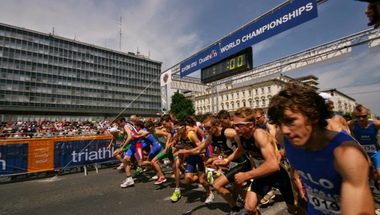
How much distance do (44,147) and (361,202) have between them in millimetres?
9269

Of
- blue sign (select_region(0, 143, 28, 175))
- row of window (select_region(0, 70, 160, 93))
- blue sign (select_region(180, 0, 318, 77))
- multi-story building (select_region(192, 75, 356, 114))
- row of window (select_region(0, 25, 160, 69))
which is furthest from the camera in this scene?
multi-story building (select_region(192, 75, 356, 114))

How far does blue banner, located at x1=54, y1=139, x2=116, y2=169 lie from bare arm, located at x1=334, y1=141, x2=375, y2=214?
9.17 metres

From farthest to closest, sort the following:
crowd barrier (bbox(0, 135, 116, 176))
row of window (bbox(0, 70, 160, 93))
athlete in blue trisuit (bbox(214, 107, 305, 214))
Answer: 1. row of window (bbox(0, 70, 160, 93))
2. crowd barrier (bbox(0, 135, 116, 176))
3. athlete in blue trisuit (bbox(214, 107, 305, 214))

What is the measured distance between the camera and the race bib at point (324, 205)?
1339mm

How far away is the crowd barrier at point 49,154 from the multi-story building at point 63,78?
4899 cm

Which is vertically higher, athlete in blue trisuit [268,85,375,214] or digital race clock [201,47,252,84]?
digital race clock [201,47,252,84]

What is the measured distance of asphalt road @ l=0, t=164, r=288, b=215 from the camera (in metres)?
3.92

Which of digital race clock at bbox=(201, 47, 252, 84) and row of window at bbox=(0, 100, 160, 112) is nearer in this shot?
digital race clock at bbox=(201, 47, 252, 84)

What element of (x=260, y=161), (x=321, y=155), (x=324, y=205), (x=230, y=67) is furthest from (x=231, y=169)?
(x=230, y=67)

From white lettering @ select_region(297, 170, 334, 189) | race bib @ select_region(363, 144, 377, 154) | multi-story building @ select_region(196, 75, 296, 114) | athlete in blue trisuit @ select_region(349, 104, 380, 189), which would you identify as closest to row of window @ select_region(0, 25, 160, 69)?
multi-story building @ select_region(196, 75, 296, 114)

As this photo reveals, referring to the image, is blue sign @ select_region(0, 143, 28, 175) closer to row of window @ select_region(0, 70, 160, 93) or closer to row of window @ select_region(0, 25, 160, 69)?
row of window @ select_region(0, 70, 160, 93)

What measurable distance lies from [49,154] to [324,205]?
902cm

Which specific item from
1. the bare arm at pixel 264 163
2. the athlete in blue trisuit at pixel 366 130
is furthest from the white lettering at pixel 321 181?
the athlete in blue trisuit at pixel 366 130

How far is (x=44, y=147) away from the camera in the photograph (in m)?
7.33
